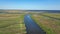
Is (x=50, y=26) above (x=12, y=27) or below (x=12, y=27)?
below

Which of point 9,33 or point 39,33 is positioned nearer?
point 9,33

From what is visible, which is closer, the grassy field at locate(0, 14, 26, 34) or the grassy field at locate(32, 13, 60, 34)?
the grassy field at locate(0, 14, 26, 34)

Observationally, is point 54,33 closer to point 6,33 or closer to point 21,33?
point 21,33

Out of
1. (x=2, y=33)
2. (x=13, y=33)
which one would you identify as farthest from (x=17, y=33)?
(x=2, y=33)

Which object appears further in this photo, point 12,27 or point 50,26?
point 50,26

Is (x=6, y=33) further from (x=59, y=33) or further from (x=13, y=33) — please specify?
(x=59, y=33)

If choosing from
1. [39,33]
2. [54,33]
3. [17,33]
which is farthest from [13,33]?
[54,33]

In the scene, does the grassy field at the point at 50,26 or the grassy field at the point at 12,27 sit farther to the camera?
the grassy field at the point at 50,26

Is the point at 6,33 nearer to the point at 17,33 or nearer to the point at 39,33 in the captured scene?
the point at 17,33
